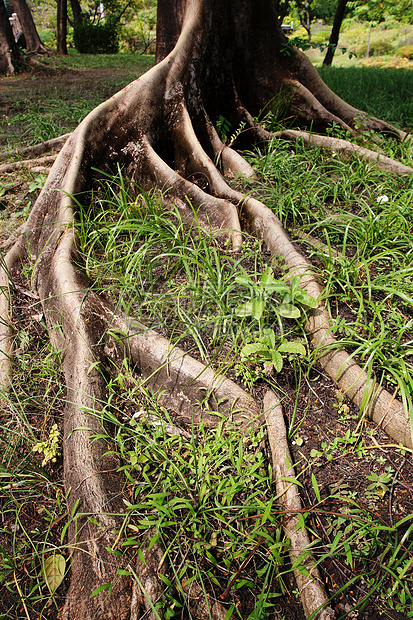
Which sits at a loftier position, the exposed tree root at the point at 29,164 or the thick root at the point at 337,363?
the exposed tree root at the point at 29,164

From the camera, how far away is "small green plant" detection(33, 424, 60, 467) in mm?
1875

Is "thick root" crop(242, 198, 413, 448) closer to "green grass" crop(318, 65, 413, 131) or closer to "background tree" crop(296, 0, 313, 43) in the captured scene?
"green grass" crop(318, 65, 413, 131)

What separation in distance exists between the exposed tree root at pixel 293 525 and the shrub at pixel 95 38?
21513 mm

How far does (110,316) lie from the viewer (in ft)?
7.36

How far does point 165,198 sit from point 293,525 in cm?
239

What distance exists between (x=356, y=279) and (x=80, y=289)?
168 centimetres

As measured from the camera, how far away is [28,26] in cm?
1216

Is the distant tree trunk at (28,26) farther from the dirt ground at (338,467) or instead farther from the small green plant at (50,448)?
the small green plant at (50,448)

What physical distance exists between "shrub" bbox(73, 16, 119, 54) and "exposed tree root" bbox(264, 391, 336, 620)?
21513mm

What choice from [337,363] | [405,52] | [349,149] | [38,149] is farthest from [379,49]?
[337,363]

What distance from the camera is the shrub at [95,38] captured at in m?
17.8

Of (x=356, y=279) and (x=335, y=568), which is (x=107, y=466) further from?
(x=356, y=279)

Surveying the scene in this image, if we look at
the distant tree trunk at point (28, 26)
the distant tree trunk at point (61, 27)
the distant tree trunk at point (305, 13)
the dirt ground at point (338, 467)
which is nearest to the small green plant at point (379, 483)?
the dirt ground at point (338, 467)

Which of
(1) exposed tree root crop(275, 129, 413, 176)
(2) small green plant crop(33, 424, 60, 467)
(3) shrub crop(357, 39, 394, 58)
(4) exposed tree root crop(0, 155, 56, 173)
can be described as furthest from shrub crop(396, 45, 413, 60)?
(2) small green plant crop(33, 424, 60, 467)
